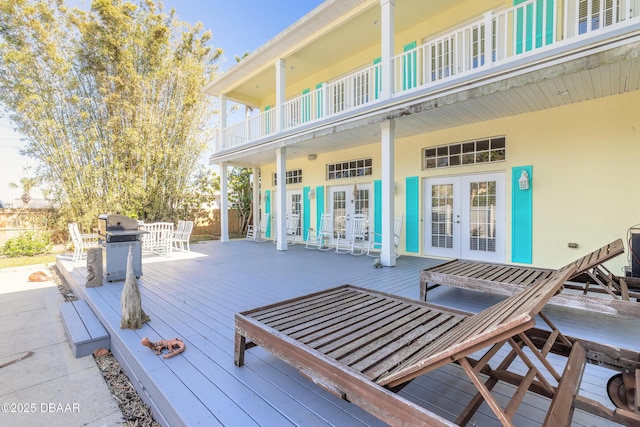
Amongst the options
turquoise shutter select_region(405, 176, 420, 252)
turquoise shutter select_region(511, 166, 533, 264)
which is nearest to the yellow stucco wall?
turquoise shutter select_region(511, 166, 533, 264)

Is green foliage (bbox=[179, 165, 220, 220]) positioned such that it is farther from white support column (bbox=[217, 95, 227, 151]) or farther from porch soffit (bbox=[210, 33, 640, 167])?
porch soffit (bbox=[210, 33, 640, 167])

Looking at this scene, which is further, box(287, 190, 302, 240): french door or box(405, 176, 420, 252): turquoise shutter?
box(287, 190, 302, 240): french door

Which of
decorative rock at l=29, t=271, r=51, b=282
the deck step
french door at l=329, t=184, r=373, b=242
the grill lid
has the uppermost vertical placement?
french door at l=329, t=184, r=373, b=242

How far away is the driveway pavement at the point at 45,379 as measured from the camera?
199 cm

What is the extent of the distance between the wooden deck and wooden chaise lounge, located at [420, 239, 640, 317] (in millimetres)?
270

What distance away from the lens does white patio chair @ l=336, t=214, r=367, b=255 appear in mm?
7602

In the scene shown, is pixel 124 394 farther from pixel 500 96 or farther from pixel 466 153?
pixel 466 153

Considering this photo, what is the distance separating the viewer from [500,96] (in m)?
4.64

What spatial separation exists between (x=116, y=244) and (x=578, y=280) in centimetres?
648

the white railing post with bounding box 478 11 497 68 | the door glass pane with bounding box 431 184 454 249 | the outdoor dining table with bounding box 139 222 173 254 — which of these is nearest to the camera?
the white railing post with bounding box 478 11 497 68

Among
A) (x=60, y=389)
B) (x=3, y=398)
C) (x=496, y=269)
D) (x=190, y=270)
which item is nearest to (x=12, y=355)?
(x=3, y=398)

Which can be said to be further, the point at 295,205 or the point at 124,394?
the point at 295,205

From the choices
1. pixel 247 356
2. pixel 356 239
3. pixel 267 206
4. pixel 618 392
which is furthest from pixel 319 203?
pixel 618 392

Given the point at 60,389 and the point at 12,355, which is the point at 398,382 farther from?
the point at 12,355
